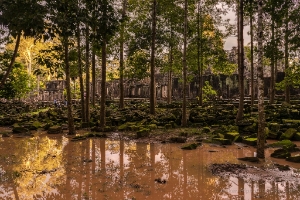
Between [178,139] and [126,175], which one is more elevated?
[178,139]

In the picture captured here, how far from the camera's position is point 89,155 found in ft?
30.3

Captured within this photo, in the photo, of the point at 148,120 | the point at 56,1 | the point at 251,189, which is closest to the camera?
the point at 251,189

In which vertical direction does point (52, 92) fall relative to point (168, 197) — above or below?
above

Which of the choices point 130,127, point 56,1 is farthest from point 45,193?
point 130,127

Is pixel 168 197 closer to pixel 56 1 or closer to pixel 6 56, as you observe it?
pixel 56 1

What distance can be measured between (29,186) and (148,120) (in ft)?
35.3

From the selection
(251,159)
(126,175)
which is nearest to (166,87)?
(251,159)

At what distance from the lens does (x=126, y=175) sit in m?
6.96

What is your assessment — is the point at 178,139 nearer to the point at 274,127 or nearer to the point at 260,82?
the point at 260,82

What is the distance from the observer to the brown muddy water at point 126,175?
5.69m

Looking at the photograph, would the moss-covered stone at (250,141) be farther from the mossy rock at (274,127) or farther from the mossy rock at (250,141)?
the mossy rock at (274,127)

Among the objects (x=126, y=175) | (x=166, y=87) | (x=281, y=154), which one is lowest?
(x=126, y=175)

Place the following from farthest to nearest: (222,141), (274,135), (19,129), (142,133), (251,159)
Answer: (19,129) < (142,133) < (274,135) < (222,141) < (251,159)

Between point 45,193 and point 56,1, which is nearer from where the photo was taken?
point 45,193
